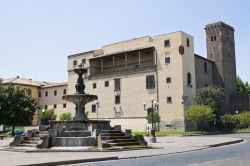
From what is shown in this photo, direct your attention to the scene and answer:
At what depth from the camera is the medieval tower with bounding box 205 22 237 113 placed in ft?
208

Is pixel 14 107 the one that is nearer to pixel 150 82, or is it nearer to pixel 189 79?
pixel 150 82

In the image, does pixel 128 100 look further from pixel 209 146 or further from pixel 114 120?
pixel 209 146

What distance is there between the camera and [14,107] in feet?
165

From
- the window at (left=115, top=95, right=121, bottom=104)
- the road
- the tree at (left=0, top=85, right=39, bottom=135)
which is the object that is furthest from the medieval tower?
the road

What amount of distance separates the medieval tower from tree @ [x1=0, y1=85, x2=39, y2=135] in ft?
108

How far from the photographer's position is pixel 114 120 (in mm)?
58688

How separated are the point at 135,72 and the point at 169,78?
6.81 meters

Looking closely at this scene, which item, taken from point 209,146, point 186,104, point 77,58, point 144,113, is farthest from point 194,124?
point 209,146

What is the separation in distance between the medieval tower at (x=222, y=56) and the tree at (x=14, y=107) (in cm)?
3295

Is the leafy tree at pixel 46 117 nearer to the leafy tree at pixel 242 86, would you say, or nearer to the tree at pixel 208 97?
the tree at pixel 208 97

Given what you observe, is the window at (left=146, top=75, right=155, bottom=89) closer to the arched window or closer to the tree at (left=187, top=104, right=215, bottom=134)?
the arched window

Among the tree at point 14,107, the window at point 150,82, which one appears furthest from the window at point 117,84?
the tree at point 14,107

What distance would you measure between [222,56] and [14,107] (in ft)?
122

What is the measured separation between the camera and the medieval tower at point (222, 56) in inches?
2500
